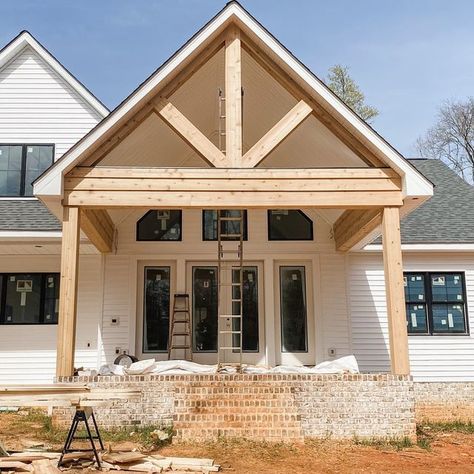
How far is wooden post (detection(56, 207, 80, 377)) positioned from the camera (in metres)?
7.00

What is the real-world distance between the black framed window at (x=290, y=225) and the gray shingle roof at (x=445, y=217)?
1.45 m

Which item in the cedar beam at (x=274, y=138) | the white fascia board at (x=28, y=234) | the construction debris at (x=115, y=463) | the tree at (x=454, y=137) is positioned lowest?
the construction debris at (x=115, y=463)

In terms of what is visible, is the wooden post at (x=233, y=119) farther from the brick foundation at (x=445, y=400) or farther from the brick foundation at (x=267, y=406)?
the brick foundation at (x=445, y=400)

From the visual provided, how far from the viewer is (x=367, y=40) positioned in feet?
50.7

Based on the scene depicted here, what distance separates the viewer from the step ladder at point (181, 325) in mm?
10242

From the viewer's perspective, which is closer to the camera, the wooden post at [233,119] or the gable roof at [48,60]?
the wooden post at [233,119]

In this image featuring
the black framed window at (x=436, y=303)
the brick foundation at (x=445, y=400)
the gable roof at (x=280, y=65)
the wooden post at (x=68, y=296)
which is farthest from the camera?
the black framed window at (x=436, y=303)

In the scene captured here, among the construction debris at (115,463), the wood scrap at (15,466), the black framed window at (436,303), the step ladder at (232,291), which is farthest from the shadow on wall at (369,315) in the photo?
the wood scrap at (15,466)

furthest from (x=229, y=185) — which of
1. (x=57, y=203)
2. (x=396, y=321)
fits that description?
(x=396, y=321)

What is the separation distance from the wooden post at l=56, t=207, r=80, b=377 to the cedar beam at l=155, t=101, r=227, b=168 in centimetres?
179

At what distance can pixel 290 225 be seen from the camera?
10.9m

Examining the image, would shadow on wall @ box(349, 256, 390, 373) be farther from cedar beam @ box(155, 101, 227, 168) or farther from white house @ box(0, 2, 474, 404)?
cedar beam @ box(155, 101, 227, 168)

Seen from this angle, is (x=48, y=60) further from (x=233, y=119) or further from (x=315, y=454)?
(x=315, y=454)

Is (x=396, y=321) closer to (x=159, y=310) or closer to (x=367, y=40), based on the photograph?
(x=159, y=310)
